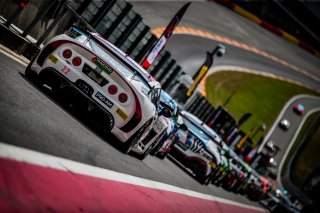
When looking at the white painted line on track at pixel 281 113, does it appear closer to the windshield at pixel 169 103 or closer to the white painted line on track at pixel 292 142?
the white painted line on track at pixel 292 142

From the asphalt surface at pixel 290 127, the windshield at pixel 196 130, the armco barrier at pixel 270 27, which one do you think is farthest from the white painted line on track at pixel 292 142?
the windshield at pixel 196 130

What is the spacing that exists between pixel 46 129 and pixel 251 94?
47.3m

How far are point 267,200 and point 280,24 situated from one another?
147ft

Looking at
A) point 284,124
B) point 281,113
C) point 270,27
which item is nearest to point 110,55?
point 284,124

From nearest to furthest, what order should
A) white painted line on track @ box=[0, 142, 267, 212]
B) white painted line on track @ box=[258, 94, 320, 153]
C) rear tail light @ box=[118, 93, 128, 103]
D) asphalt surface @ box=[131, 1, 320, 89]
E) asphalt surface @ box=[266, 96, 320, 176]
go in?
white painted line on track @ box=[0, 142, 267, 212] → rear tail light @ box=[118, 93, 128, 103] → asphalt surface @ box=[131, 1, 320, 89] → white painted line on track @ box=[258, 94, 320, 153] → asphalt surface @ box=[266, 96, 320, 176]

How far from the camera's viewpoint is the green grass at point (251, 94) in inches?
1689

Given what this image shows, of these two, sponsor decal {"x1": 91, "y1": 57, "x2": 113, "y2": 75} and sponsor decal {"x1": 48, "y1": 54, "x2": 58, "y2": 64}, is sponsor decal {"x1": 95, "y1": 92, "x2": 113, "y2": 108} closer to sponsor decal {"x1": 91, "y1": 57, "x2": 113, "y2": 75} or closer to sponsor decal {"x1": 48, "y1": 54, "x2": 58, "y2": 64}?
sponsor decal {"x1": 91, "y1": 57, "x2": 113, "y2": 75}

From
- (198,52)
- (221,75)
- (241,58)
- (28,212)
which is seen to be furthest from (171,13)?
(28,212)

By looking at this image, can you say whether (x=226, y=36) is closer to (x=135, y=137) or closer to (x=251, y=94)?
(x=251, y=94)

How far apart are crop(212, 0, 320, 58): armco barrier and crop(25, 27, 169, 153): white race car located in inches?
1782

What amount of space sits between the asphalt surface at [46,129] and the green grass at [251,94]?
104 feet

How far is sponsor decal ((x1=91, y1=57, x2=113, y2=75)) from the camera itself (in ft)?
24.8

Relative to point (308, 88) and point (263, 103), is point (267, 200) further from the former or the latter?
point (308, 88)

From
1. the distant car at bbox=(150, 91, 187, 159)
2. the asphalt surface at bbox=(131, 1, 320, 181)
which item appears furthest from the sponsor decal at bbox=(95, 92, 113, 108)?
the asphalt surface at bbox=(131, 1, 320, 181)
